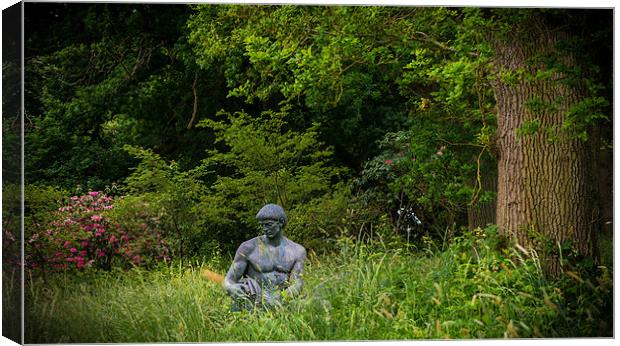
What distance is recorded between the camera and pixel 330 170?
45.2ft

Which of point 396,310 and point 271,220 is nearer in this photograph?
point 396,310

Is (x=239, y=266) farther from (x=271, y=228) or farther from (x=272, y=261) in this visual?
(x=271, y=228)

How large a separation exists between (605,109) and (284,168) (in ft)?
15.5

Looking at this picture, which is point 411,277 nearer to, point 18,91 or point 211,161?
point 18,91

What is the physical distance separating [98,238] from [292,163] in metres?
2.45

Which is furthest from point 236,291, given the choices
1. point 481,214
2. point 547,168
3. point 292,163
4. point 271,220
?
point 292,163

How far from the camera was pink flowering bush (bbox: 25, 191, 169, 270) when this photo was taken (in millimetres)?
12383

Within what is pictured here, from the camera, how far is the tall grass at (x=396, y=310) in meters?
9.34

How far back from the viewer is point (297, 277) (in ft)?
32.0

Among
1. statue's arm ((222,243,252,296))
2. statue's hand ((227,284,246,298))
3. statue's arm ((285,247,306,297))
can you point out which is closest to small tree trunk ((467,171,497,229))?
statue's arm ((285,247,306,297))

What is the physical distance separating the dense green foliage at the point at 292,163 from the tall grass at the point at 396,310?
21 millimetres

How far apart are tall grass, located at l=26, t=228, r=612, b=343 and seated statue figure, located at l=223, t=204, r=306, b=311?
0.16 m

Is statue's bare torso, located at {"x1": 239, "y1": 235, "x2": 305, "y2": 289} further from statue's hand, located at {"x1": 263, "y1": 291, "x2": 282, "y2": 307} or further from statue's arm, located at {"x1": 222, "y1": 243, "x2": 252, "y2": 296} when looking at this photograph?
statue's hand, located at {"x1": 263, "y1": 291, "x2": 282, "y2": 307}

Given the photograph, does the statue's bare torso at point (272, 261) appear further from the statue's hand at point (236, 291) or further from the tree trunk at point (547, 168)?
the tree trunk at point (547, 168)
